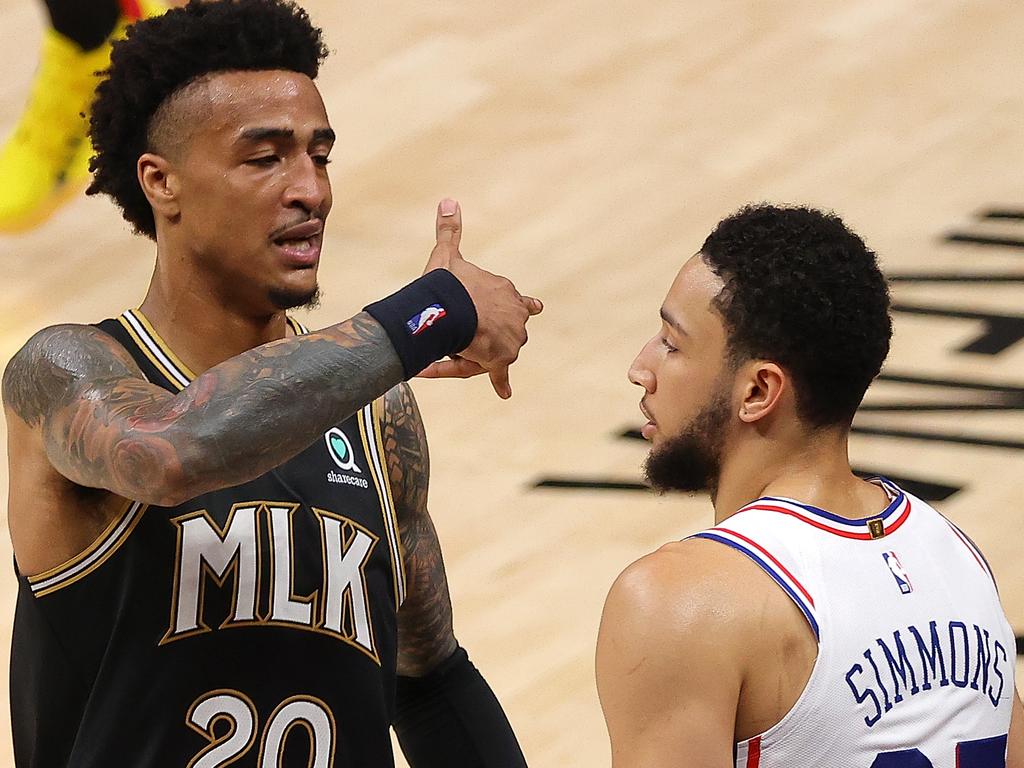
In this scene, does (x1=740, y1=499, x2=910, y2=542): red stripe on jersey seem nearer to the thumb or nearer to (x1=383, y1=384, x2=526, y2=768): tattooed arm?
the thumb

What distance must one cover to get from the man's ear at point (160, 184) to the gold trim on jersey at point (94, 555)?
42 cm

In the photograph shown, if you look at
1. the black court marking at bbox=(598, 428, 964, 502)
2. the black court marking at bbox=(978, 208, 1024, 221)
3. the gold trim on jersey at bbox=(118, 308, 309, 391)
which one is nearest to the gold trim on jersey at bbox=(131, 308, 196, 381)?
the gold trim on jersey at bbox=(118, 308, 309, 391)

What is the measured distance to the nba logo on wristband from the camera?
7.58ft

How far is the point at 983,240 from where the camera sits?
6559mm

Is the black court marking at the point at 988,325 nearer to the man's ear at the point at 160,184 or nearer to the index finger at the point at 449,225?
the index finger at the point at 449,225

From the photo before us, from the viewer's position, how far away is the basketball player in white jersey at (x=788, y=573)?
209cm

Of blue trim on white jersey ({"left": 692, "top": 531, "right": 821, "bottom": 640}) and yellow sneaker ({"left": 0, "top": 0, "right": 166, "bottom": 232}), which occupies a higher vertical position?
yellow sneaker ({"left": 0, "top": 0, "right": 166, "bottom": 232})

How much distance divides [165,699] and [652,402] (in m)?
Result: 0.72

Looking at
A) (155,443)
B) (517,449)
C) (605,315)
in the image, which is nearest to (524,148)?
(605,315)

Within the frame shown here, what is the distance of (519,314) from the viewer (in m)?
2.42

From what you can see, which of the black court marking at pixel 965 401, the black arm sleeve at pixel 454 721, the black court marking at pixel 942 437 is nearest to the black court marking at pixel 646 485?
the black court marking at pixel 942 437

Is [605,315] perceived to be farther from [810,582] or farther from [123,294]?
[810,582]

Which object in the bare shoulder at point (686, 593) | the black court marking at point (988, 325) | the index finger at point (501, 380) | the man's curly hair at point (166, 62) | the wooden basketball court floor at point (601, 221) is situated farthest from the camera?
the black court marking at point (988, 325)

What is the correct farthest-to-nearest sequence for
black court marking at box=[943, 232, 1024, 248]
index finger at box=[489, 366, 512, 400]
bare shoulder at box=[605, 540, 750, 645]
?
black court marking at box=[943, 232, 1024, 248], index finger at box=[489, 366, 512, 400], bare shoulder at box=[605, 540, 750, 645]
